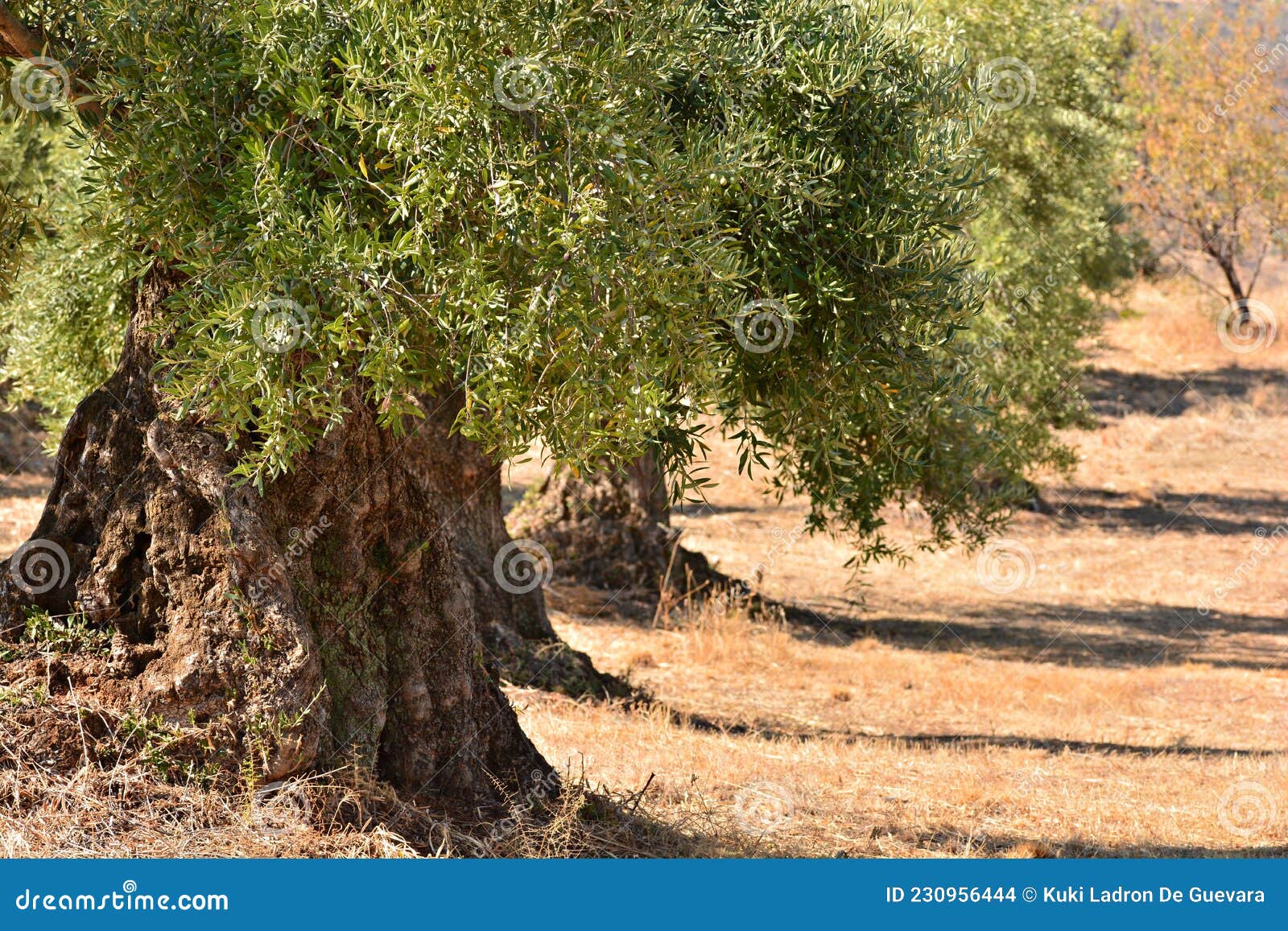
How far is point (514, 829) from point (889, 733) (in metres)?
5.66

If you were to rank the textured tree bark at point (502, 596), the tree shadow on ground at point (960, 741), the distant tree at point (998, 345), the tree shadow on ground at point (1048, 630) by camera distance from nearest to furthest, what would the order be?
the distant tree at point (998, 345)
the textured tree bark at point (502, 596)
the tree shadow on ground at point (960, 741)
the tree shadow on ground at point (1048, 630)

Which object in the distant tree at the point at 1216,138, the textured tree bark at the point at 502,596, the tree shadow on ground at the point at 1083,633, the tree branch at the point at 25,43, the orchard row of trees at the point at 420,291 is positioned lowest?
the tree shadow on ground at the point at 1083,633

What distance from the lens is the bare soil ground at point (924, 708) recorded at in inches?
210

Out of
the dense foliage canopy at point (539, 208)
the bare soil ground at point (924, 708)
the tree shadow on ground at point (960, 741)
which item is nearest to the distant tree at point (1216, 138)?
the bare soil ground at point (924, 708)

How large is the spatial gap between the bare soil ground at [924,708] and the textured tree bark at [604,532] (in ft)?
1.13

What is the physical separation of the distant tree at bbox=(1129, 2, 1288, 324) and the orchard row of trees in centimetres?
2393

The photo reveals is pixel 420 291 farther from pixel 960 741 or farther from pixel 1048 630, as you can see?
pixel 1048 630

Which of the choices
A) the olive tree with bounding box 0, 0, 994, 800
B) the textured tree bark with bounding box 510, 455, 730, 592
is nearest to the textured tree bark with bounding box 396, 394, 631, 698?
the textured tree bark with bounding box 510, 455, 730, 592

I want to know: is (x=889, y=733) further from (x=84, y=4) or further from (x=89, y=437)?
(x=84, y=4)

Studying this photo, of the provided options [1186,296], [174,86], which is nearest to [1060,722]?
[174,86]

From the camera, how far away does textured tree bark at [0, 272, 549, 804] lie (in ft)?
17.0

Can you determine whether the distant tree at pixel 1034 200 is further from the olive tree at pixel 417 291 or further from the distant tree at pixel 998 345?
the olive tree at pixel 417 291

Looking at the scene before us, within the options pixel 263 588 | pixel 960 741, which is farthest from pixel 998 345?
pixel 263 588

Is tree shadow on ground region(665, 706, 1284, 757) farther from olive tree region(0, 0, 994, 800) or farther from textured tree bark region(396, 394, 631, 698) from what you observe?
olive tree region(0, 0, 994, 800)
